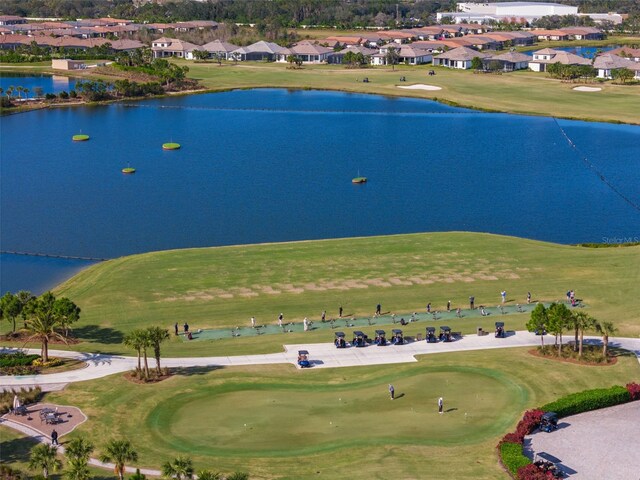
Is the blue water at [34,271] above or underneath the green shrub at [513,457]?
underneath

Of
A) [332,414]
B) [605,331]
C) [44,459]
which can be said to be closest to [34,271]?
[332,414]

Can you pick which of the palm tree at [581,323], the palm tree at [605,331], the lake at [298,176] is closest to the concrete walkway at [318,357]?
the palm tree at [605,331]

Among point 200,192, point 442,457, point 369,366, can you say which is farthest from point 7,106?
point 442,457

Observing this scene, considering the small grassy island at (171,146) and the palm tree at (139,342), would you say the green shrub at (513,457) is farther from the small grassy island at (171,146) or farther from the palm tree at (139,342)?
the small grassy island at (171,146)

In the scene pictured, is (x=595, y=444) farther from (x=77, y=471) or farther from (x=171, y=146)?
(x=171, y=146)

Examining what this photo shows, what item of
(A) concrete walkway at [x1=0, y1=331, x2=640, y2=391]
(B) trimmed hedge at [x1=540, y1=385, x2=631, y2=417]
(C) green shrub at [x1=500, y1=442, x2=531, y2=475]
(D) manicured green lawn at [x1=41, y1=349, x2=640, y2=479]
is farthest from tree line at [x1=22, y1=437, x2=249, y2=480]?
(B) trimmed hedge at [x1=540, y1=385, x2=631, y2=417]
